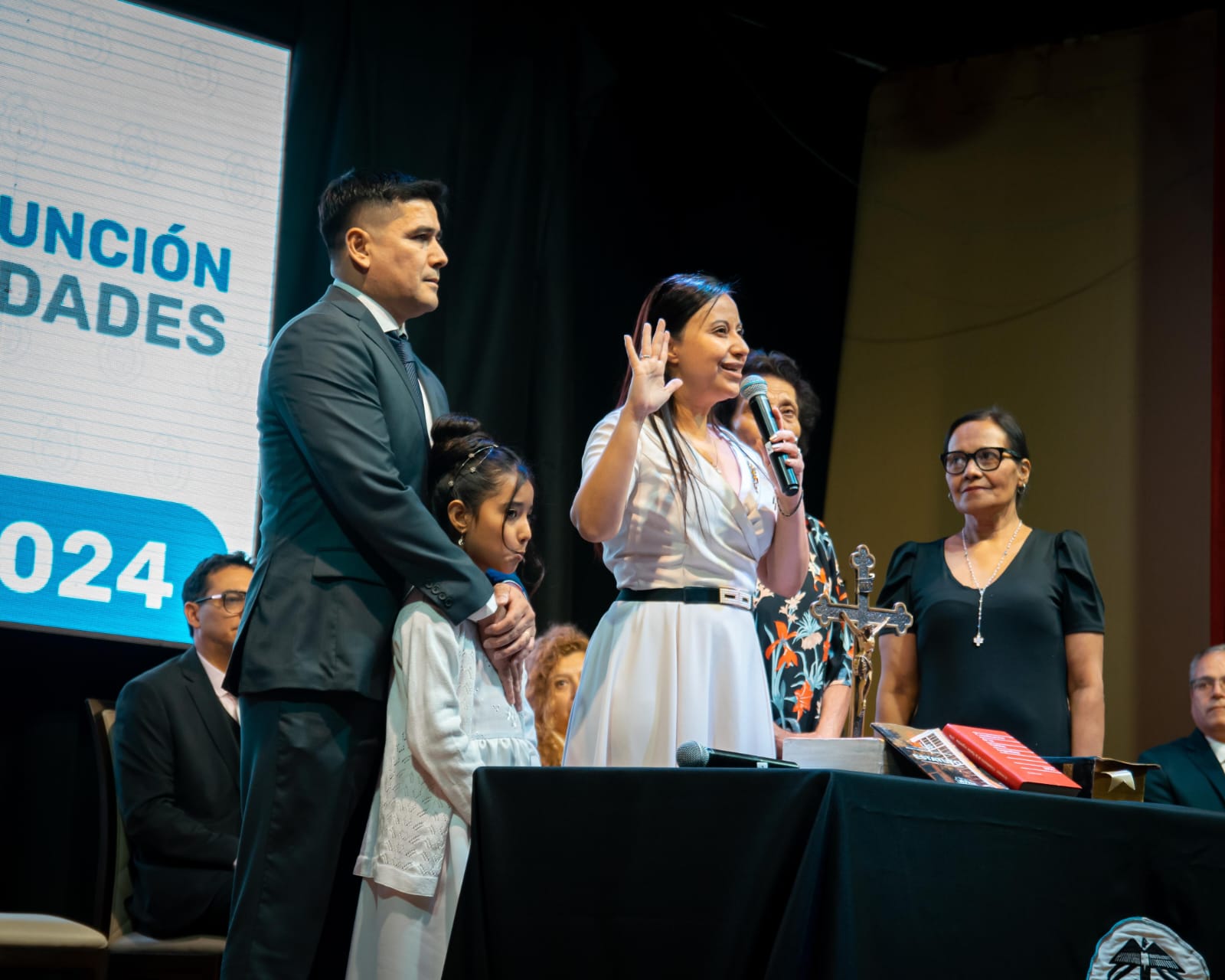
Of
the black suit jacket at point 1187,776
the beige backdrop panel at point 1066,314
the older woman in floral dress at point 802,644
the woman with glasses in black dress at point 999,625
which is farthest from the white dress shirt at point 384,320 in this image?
the beige backdrop panel at point 1066,314

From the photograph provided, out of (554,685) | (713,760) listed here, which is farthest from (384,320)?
(554,685)

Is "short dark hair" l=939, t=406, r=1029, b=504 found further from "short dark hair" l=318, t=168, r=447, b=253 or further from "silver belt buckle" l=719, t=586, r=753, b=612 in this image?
"short dark hair" l=318, t=168, r=447, b=253

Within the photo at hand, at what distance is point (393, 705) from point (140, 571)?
1844mm

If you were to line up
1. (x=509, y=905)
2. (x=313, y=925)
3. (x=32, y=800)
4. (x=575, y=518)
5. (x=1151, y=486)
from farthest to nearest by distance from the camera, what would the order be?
1. (x=1151, y=486)
2. (x=32, y=800)
3. (x=575, y=518)
4. (x=313, y=925)
5. (x=509, y=905)

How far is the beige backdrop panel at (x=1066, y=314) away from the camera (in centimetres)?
461

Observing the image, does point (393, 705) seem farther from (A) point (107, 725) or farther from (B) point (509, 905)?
(A) point (107, 725)

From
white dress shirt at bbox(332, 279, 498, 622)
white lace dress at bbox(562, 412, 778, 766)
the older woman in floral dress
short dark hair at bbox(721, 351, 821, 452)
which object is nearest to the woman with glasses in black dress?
the older woman in floral dress

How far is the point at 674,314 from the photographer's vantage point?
2557 millimetres

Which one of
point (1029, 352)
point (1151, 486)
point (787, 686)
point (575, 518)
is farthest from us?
point (1029, 352)

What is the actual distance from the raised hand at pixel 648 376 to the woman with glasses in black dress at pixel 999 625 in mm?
1136

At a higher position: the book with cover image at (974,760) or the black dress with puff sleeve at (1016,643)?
the black dress with puff sleeve at (1016,643)

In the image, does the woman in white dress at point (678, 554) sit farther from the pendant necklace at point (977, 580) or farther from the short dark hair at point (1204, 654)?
the short dark hair at point (1204, 654)

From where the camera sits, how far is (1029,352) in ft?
16.3

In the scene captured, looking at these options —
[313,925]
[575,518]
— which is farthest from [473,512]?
[313,925]
